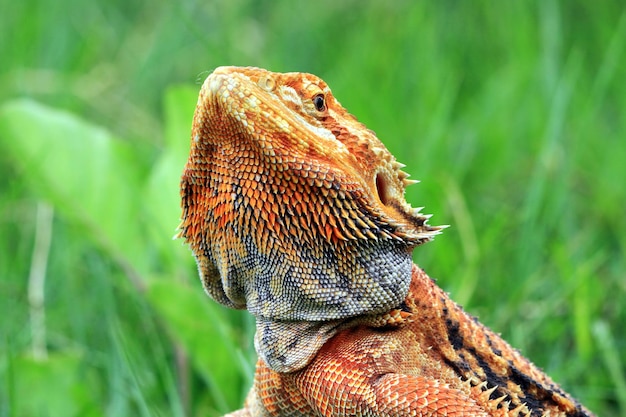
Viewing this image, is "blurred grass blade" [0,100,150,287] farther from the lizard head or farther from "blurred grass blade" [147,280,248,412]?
the lizard head

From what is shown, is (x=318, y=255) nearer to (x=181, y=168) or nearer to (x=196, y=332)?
(x=196, y=332)

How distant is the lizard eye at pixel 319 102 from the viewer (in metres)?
2.89

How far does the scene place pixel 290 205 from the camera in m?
2.74

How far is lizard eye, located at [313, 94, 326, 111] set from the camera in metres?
2.89

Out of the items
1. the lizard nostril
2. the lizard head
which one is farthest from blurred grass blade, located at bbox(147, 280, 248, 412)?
the lizard nostril

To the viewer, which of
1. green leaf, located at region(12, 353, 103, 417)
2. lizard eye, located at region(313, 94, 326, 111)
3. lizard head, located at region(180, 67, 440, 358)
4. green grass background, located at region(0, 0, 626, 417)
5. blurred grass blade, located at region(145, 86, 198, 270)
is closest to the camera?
lizard head, located at region(180, 67, 440, 358)

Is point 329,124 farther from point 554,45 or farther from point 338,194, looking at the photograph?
point 554,45

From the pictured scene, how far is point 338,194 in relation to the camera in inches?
109

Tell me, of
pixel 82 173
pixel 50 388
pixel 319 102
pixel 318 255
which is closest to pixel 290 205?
pixel 318 255

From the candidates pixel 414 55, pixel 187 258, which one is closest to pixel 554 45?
pixel 414 55

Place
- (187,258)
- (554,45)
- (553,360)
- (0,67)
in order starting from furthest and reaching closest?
(0,67)
(554,45)
(187,258)
(553,360)

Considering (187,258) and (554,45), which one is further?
(554,45)

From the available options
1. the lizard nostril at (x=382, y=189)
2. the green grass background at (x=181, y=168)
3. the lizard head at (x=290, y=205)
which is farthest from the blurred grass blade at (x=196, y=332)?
the lizard nostril at (x=382, y=189)

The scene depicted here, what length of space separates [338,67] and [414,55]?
65cm
